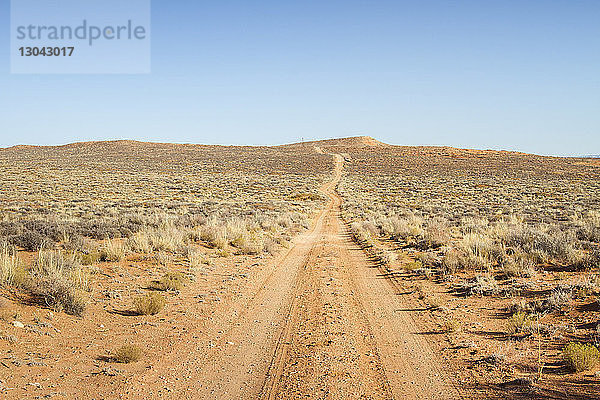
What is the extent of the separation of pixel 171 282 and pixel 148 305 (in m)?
1.58

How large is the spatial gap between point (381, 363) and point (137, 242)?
350 inches

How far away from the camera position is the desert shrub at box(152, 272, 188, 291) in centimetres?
926

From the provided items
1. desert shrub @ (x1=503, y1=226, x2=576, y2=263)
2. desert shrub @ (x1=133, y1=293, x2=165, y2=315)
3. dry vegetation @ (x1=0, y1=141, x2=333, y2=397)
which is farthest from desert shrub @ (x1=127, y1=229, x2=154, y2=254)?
desert shrub @ (x1=503, y1=226, x2=576, y2=263)

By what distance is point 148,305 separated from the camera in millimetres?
7727

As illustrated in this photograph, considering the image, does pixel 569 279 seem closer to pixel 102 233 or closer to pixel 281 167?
pixel 102 233

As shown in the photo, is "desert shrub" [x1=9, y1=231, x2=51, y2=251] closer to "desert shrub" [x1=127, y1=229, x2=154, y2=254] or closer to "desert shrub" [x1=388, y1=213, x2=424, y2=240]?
"desert shrub" [x1=127, y1=229, x2=154, y2=254]

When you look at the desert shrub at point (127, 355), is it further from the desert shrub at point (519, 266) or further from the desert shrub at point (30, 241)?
the desert shrub at point (519, 266)

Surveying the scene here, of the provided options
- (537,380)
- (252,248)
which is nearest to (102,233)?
(252,248)

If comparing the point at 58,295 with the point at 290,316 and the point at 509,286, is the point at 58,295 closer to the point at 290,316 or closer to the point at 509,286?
the point at 290,316

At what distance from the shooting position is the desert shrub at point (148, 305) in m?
7.69

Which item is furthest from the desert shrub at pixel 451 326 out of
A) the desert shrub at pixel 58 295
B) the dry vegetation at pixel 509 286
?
the desert shrub at pixel 58 295

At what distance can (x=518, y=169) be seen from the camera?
71.8 m

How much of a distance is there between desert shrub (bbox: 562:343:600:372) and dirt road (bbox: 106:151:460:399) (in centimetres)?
162

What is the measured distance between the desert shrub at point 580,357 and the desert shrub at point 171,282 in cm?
751
